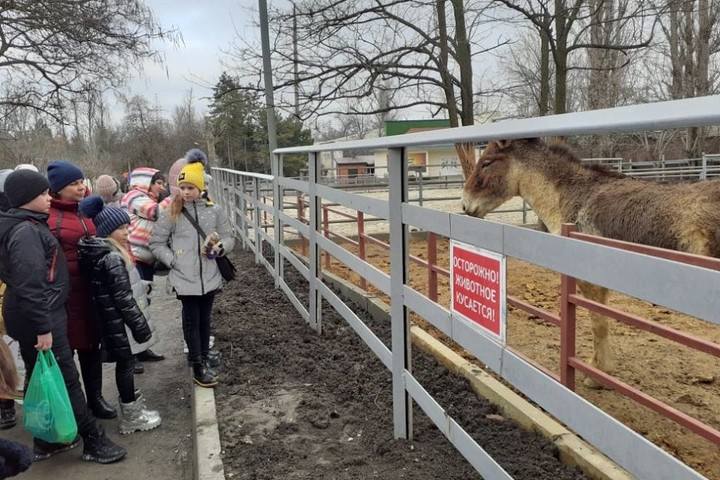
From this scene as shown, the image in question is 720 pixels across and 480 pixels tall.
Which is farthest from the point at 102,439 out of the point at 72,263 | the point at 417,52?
the point at 417,52

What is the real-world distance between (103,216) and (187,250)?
24.6 inches

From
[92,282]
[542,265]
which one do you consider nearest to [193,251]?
[92,282]

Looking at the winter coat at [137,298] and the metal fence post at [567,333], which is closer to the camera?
the metal fence post at [567,333]

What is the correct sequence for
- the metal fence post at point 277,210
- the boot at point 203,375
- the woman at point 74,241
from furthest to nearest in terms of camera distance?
the metal fence post at point 277,210
the boot at point 203,375
the woman at point 74,241

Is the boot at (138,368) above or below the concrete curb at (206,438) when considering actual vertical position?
below

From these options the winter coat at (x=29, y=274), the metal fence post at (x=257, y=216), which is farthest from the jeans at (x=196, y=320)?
the metal fence post at (x=257, y=216)

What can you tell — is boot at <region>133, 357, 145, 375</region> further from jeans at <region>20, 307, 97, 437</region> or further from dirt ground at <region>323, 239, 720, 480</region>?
dirt ground at <region>323, 239, 720, 480</region>

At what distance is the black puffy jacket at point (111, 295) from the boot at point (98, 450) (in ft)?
1.56

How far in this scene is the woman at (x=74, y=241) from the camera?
11.6 ft

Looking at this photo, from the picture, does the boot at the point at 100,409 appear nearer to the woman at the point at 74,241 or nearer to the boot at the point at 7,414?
the woman at the point at 74,241

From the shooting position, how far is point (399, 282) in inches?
120

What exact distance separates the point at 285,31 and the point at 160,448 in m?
9.14

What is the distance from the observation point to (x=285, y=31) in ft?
37.0

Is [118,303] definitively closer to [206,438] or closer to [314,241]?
[206,438]
